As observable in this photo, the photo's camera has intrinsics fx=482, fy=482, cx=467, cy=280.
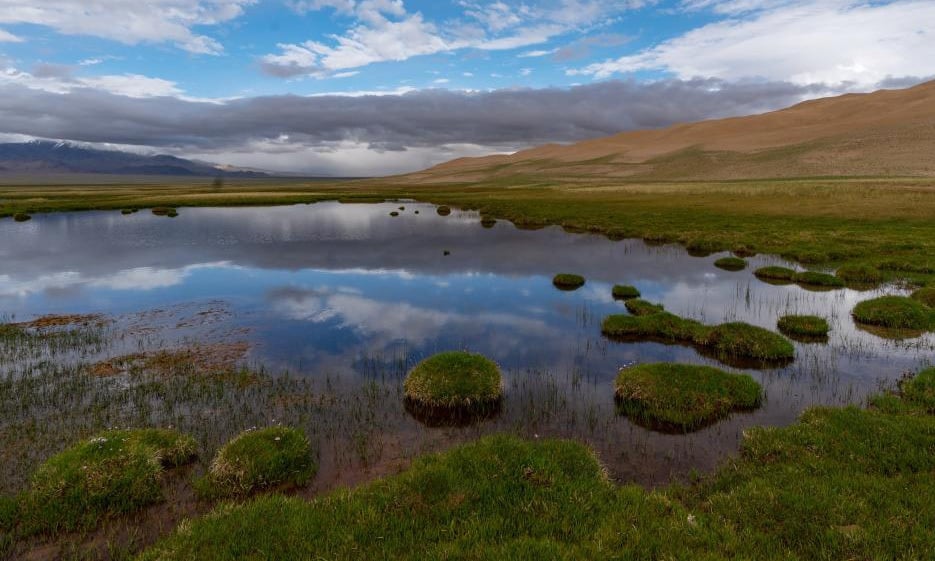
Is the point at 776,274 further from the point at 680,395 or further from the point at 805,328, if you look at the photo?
the point at 680,395

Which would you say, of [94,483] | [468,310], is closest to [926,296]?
[468,310]

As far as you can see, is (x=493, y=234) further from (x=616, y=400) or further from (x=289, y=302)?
(x=616, y=400)

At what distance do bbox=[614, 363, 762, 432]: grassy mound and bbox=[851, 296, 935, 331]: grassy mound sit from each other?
1350cm

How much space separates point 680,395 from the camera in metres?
16.0

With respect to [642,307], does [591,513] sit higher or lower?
lower

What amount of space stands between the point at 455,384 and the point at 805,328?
60.7 feet

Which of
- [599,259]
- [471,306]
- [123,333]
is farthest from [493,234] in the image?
[123,333]

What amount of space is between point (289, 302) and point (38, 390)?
15.1 metres

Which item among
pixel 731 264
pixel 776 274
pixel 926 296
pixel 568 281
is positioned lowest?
pixel 926 296

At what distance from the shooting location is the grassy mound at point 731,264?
41.0 meters

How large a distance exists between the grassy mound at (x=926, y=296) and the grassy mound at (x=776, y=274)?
7.54 m

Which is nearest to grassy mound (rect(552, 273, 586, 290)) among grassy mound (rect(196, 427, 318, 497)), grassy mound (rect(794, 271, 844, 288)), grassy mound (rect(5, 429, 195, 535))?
grassy mound (rect(794, 271, 844, 288))

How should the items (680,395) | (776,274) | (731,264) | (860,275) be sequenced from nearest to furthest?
1. (680,395)
2. (860,275)
3. (776,274)
4. (731,264)

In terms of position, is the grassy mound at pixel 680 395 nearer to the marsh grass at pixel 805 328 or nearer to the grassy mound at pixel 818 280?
the marsh grass at pixel 805 328
